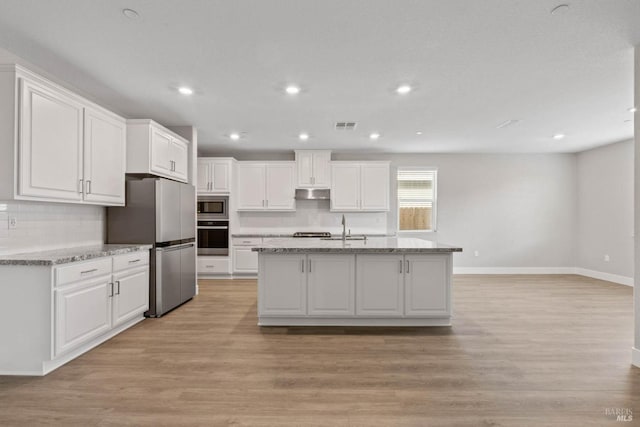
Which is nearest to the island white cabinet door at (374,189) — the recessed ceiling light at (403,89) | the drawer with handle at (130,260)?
the recessed ceiling light at (403,89)

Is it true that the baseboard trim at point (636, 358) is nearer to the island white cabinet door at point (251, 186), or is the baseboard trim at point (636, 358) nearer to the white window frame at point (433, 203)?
the white window frame at point (433, 203)

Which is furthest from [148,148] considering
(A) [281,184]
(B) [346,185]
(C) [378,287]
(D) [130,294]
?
(B) [346,185]

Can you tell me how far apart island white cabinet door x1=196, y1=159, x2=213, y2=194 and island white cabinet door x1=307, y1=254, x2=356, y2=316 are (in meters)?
3.67

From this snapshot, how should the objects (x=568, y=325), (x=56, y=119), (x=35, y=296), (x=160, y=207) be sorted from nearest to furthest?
(x=35, y=296) < (x=56, y=119) < (x=568, y=325) < (x=160, y=207)

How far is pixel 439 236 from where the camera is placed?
7250mm

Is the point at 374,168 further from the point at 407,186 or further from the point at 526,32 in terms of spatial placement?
the point at 526,32

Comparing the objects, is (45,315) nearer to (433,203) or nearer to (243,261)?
(243,261)

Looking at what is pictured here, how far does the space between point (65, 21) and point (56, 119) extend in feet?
3.10

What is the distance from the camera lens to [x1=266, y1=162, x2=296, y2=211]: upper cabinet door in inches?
267

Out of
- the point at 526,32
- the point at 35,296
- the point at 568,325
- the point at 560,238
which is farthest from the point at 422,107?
the point at 560,238

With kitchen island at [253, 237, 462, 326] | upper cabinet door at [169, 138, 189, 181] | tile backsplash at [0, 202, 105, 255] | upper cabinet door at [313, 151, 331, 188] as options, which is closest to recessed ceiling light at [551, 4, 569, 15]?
kitchen island at [253, 237, 462, 326]

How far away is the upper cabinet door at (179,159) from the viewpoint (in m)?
4.64

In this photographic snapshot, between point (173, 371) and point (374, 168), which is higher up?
point (374, 168)

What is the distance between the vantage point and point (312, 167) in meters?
6.76
